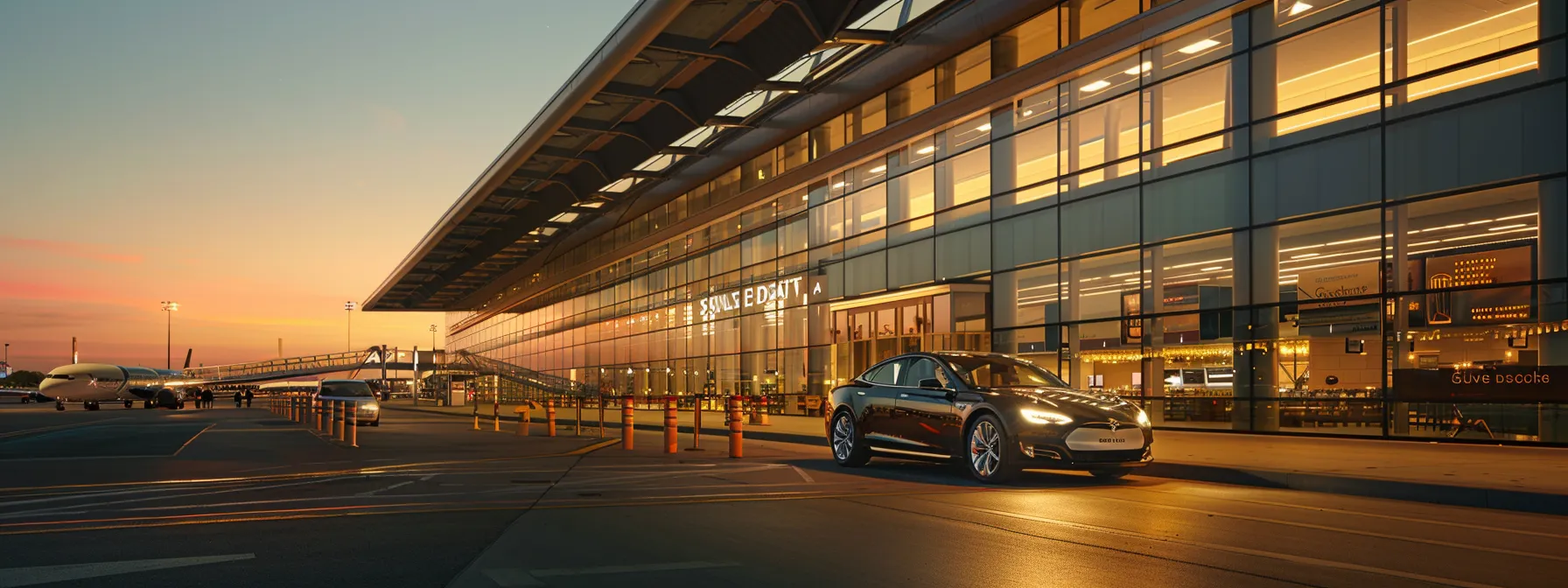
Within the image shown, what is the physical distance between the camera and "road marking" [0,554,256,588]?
20.6 feet

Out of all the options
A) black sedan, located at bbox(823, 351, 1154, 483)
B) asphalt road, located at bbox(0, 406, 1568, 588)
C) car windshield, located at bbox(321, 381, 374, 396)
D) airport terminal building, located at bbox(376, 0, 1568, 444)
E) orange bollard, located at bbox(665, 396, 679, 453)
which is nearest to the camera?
asphalt road, located at bbox(0, 406, 1568, 588)

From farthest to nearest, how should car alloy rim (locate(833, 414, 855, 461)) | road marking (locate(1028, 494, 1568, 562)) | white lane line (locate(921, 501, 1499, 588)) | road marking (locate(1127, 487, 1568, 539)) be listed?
car alloy rim (locate(833, 414, 855, 461))
road marking (locate(1127, 487, 1568, 539))
road marking (locate(1028, 494, 1568, 562))
white lane line (locate(921, 501, 1499, 588))

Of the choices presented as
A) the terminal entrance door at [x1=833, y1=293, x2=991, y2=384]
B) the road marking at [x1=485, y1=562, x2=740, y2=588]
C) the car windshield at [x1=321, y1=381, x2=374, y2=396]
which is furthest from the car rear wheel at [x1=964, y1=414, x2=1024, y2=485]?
the car windshield at [x1=321, y1=381, x2=374, y2=396]

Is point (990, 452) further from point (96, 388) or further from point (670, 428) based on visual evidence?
point (96, 388)

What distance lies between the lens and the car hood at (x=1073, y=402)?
1238 centimetres

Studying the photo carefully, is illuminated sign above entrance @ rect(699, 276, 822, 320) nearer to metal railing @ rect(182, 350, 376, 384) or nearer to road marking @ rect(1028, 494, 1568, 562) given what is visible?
road marking @ rect(1028, 494, 1568, 562)

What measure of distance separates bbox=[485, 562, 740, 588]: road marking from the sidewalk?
7.83 meters

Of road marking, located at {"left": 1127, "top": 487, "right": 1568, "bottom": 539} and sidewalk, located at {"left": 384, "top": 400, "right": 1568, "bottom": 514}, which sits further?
sidewalk, located at {"left": 384, "top": 400, "right": 1568, "bottom": 514}

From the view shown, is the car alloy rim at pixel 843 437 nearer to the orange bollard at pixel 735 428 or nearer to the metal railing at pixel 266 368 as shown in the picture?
the orange bollard at pixel 735 428

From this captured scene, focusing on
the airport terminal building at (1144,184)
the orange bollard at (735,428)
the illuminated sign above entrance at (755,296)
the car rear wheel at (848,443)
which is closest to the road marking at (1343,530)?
the car rear wheel at (848,443)

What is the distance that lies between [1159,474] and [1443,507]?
381 cm

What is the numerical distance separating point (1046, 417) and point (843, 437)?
143 inches

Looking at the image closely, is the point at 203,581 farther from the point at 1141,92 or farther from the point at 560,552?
the point at 1141,92

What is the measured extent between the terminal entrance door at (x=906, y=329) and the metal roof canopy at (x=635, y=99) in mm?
7402
